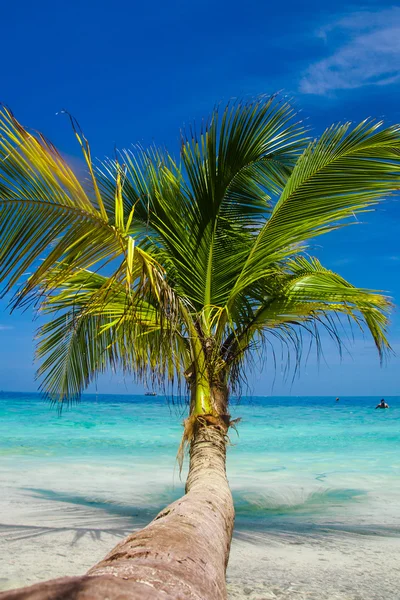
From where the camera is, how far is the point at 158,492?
32.7 feet

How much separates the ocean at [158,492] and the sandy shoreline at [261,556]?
0.9 inches

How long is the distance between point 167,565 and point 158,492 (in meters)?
8.93

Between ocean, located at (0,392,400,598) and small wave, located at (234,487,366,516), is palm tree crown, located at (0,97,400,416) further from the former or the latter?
small wave, located at (234,487,366,516)

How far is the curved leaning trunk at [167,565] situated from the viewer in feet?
3.48

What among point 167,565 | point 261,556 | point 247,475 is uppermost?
point 167,565

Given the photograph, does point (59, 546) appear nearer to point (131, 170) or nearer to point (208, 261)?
point (208, 261)

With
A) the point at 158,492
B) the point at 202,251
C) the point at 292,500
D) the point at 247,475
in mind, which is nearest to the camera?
the point at 202,251

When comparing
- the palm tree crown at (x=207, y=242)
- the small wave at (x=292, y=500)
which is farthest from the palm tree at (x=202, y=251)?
the small wave at (x=292, y=500)

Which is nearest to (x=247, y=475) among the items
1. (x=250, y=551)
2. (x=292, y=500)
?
(x=292, y=500)

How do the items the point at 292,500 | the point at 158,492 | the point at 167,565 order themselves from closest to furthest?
the point at 167,565, the point at 292,500, the point at 158,492

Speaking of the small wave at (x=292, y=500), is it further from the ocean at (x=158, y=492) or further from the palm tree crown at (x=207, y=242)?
the palm tree crown at (x=207, y=242)

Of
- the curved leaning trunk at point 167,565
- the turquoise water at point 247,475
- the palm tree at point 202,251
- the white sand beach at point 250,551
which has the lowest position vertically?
the turquoise water at point 247,475

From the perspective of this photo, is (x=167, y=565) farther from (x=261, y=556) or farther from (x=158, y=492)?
(x=158, y=492)

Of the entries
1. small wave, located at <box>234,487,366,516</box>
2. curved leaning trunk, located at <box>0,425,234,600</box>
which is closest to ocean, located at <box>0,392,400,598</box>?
small wave, located at <box>234,487,366,516</box>
